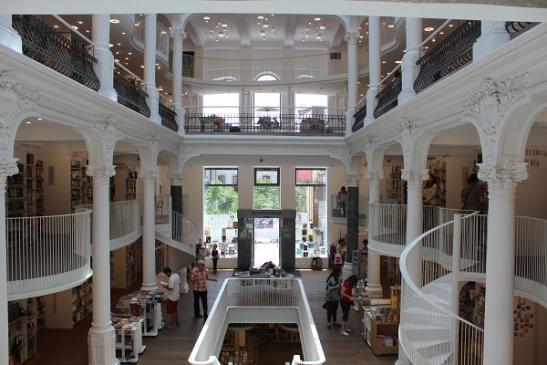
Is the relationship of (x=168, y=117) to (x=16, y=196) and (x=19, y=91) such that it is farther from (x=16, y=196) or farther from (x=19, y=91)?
(x=19, y=91)

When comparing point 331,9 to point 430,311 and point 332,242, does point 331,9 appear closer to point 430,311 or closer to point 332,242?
point 430,311

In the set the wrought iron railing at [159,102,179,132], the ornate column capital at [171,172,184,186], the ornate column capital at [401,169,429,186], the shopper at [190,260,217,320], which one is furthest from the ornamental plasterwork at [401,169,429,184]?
the ornate column capital at [171,172,184,186]

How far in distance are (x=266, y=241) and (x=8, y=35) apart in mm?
14068

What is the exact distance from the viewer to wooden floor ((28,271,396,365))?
818 cm

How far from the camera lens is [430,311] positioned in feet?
23.0

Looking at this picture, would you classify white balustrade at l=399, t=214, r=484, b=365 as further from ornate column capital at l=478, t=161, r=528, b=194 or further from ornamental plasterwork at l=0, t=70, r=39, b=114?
ornamental plasterwork at l=0, t=70, r=39, b=114

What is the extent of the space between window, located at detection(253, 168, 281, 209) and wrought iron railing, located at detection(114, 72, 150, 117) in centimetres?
810

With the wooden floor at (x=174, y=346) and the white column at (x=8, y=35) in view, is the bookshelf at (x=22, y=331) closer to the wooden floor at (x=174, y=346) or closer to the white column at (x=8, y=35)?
the wooden floor at (x=174, y=346)

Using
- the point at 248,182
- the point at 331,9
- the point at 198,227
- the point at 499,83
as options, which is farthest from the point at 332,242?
the point at 331,9

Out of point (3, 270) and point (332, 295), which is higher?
point (3, 270)

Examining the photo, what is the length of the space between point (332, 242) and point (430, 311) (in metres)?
10.8

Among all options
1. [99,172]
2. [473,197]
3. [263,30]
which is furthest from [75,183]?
[263,30]

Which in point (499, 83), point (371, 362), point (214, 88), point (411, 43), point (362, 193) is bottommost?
point (371, 362)

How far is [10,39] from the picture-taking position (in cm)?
457
